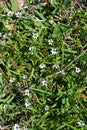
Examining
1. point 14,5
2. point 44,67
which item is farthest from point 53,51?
point 14,5

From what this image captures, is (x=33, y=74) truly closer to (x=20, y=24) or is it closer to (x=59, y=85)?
(x=59, y=85)

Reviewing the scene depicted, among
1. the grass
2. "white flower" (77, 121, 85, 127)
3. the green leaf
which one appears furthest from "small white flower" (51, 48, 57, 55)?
"white flower" (77, 121, 85, 127)

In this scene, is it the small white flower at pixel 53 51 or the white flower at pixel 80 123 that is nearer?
the white flower at pixel 80 123

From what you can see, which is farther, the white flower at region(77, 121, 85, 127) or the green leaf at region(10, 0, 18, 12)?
the green leaf at region(10, 0, 18, 12)

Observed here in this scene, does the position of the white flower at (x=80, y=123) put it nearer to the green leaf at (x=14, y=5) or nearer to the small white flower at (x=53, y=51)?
the small white flower at (x=53, y=51)

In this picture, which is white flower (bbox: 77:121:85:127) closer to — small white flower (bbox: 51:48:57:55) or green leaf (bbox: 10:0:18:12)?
small white flower (bbox: 51:48:57:55)

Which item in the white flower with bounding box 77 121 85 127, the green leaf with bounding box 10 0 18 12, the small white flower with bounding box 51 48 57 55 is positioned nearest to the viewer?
the white flower with bounding box 77 121 85 127

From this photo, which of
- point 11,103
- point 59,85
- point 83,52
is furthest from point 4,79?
point 83,52

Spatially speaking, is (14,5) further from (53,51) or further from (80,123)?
(80,123)

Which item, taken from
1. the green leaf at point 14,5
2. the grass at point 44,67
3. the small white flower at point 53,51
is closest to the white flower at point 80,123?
the grass at point 44,67
